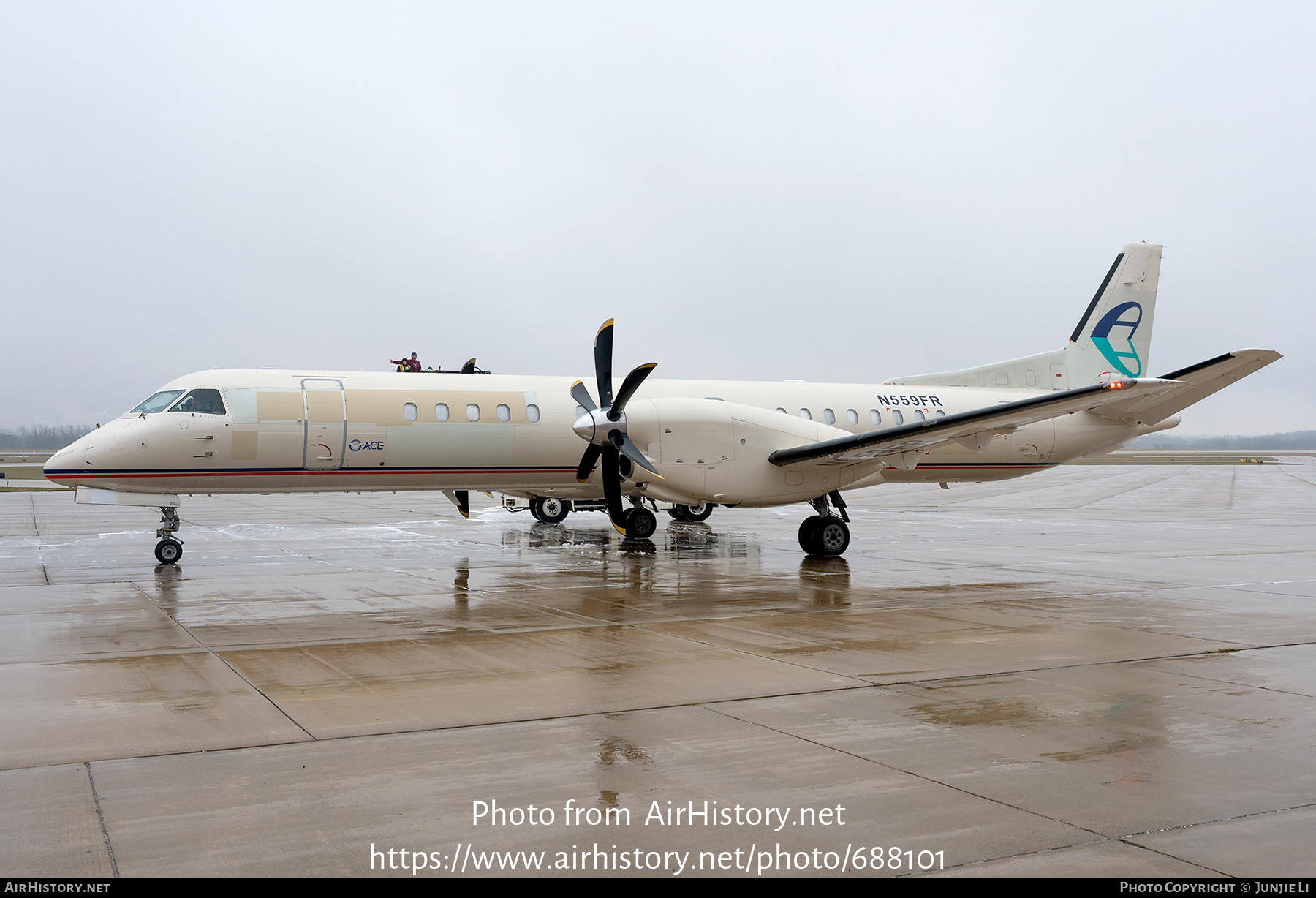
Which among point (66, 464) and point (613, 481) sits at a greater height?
point (66, 464)

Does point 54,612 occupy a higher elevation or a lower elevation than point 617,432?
lower

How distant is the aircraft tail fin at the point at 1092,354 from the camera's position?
71.5 feet

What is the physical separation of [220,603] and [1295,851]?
36.8 ft

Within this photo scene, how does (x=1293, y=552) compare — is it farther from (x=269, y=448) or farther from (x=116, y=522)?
(x=116, y=522)

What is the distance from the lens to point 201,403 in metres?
16.1

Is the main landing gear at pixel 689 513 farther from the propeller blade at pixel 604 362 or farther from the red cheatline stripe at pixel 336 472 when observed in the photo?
the propeller blade at pixel 604 362

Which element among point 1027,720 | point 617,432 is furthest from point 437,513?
point 1027,720

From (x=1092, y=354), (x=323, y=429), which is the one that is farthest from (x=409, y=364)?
(x=1092, y=354)

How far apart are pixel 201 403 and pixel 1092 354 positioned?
60.3 ft

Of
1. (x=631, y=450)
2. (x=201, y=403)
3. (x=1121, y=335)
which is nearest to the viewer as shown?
(x=631, y=450)

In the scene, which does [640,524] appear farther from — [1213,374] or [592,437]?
[1213,374]

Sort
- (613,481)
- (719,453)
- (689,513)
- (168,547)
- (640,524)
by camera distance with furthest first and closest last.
A: (689,513), (640,524), (168,547), (613,481), (719,453)
